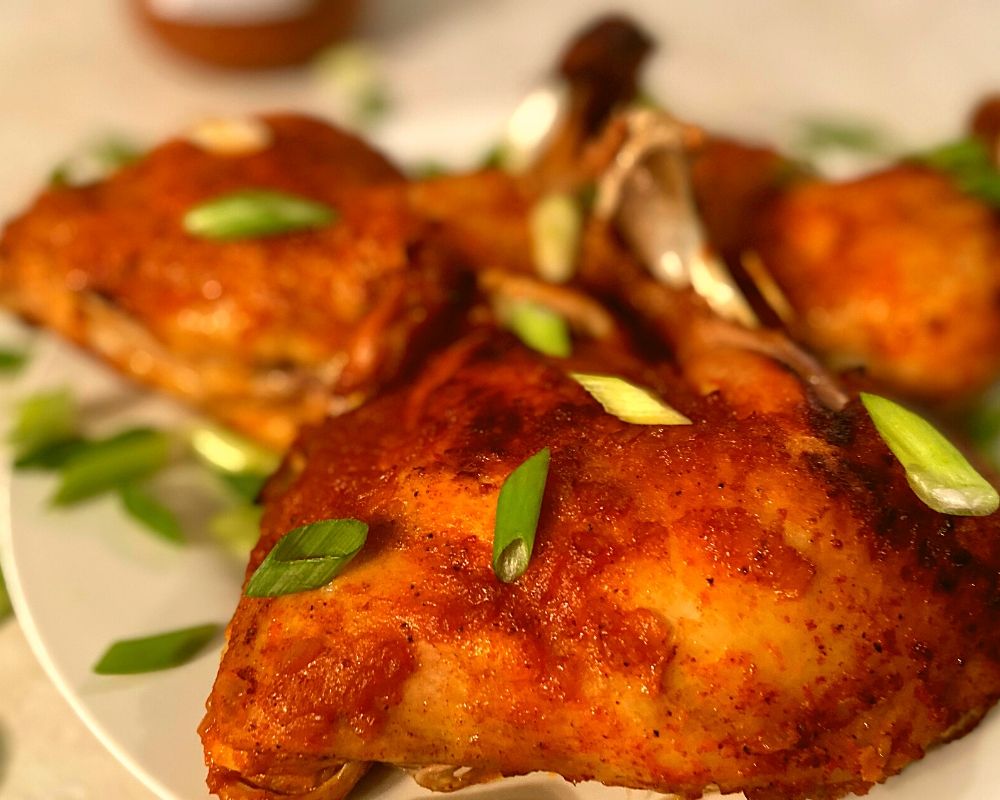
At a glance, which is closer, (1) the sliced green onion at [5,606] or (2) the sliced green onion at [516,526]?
(2) the sliced green onion at [516,526]

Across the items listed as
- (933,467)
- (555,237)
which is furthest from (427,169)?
(933,467)

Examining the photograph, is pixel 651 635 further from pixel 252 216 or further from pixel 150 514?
pixel 252 216

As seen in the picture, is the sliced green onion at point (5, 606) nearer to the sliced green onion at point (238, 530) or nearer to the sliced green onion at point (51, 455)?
the sliced green onion at point (51, 455)

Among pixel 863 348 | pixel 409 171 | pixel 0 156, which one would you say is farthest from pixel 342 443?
pixel 0 156

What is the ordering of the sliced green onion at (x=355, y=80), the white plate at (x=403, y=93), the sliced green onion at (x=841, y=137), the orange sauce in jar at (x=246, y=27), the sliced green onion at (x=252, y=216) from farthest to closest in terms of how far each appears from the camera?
the sliced green onion at (x=355, y=80), the orange sauce in jar at (x=246, y=27), the sliced green onion at (x=841, y=137), the sliced green onion at (x=252, y=216), the white plate at (x=403, y=93)

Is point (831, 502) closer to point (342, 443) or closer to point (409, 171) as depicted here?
point (342, 443)

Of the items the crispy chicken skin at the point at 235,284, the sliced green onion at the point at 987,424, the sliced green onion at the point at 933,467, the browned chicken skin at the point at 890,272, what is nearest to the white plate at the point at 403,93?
the crispy chicken skin at the point at 235,284
